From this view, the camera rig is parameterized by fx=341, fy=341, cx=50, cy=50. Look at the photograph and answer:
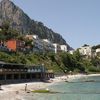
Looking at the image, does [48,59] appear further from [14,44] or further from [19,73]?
[19,73]

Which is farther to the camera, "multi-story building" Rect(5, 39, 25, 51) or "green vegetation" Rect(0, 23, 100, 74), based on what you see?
"multi-story building" Rect(5, 39, 25, 51)

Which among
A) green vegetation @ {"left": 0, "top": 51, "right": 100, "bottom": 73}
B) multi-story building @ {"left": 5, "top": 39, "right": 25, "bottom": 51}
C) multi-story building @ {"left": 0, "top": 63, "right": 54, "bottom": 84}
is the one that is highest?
multi-story building @ {"left": 5, "top": 39, "right": 25, "bottom": 51}

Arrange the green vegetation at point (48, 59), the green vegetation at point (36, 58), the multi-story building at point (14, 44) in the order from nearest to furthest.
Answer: the green vegetation at point (48, 59), the green vegetation at point (36, 58), the multi-story building at point (14, 44)

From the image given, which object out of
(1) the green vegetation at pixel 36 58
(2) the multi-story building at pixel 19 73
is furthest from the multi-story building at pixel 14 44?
(2) the multi-story building at pixel 19 73

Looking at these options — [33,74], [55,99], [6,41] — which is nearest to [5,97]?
[55,99]

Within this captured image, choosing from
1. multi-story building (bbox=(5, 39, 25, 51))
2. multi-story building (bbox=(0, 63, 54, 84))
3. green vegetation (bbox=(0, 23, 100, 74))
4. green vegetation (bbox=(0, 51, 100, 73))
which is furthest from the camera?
multi-story building (bbox=(5, 39, 25, 51))

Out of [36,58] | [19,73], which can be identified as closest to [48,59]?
[36,58]

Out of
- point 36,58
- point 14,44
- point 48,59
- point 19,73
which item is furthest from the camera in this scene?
point 48,59

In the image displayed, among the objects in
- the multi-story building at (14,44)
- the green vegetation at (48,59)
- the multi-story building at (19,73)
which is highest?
the multi-story building at (14,44)

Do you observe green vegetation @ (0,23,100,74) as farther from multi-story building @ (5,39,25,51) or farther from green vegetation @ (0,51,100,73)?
multi-story building @ (5,39,25,51)

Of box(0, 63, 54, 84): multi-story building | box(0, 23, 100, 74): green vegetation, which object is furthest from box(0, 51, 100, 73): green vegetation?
box(0, 63, 54, 84): multi-story building

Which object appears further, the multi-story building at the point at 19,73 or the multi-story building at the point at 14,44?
the multi-story building at the point at 14,44

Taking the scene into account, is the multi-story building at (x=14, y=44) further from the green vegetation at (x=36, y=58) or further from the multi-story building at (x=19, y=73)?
the multi-story building at (x=19, y=73)

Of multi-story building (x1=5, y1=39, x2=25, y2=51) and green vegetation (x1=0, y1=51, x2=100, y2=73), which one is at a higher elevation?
multi-story building (x1=5, y1=39, x2=25, y2=51)
